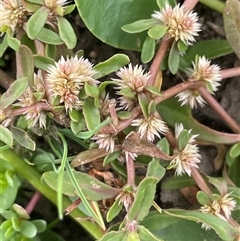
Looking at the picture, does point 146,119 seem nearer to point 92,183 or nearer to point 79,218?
point 92,183

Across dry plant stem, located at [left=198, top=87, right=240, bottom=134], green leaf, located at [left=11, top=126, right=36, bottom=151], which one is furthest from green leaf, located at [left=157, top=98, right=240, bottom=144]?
green leaf, located at [left=11, top=126, right=36, bottom=151]

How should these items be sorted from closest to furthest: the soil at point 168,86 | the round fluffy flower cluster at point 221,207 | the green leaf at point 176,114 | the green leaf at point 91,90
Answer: the green leaf at point 91,90
the round fluffy flower cluster at point 221,207
the green leaf at point 176,114
the soil at point 168,86

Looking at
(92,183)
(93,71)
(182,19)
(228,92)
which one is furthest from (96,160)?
(228,92)

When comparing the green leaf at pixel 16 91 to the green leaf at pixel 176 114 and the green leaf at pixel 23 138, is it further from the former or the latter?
the green leaf at pixel 176 114

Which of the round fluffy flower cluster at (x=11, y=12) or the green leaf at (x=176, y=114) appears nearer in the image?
the round fluffy flower cluster at (x=11, y=12)

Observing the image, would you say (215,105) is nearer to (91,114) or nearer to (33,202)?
(91,114)

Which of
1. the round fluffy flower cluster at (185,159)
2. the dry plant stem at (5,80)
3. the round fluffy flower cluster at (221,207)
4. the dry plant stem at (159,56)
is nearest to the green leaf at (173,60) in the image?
the dry plant stem at (159,56)
